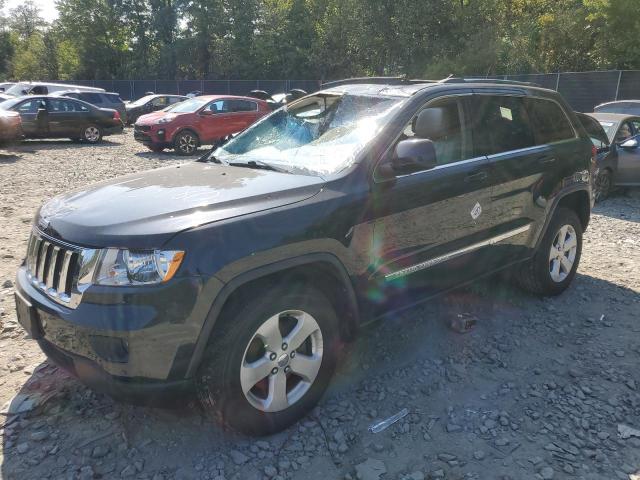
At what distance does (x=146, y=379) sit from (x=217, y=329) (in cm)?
38

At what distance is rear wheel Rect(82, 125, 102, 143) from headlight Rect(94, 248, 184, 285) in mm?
15331

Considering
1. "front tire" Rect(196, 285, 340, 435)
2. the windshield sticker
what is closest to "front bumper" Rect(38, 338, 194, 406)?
"front tire" Rect(196, 285, 340, 435)

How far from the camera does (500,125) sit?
4.01 metres

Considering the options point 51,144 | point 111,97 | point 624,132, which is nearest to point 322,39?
point 111,97

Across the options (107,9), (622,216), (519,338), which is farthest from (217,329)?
(107,9)

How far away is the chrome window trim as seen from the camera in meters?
3.22

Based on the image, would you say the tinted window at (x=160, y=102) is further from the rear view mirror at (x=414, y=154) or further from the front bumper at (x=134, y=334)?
the front bumper at (x=134, y=334)

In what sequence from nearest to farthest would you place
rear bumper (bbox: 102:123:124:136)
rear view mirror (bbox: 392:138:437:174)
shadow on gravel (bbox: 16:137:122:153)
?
rear view mirror (bbox: 392:138:437:174)
shadow on gravel (bbox: 16:137:122:153)
rear bumper (bbox: 102:123:124:136)

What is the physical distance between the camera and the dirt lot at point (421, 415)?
2.62m

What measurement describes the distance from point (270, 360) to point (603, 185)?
800 centimetres

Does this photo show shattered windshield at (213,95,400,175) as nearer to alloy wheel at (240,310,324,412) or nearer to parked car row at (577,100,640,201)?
alloy wheel at (240,310,324,412)

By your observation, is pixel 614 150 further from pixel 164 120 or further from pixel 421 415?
pixel 164 120

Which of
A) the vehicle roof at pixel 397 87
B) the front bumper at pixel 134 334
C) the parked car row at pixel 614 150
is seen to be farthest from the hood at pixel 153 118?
the front bumper at pixel 134 334

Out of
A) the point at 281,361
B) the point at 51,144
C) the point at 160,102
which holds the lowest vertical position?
the point at 281,361
